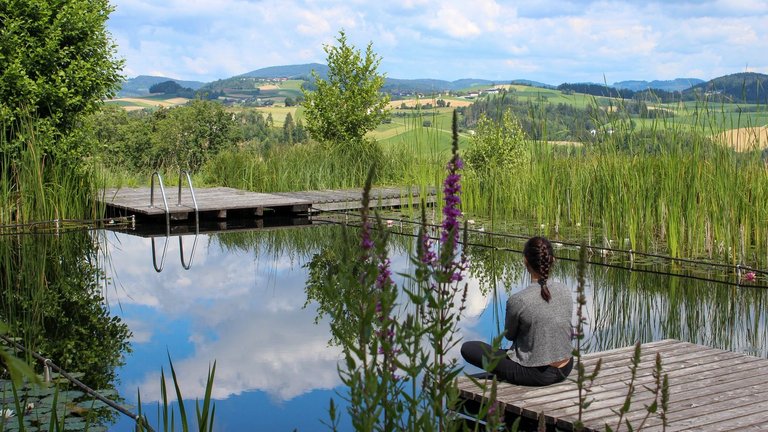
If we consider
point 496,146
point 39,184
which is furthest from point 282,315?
point 496,146

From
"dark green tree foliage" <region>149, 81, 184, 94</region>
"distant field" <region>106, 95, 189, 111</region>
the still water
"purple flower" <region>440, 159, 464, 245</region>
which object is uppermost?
"dark green tree foliage" <region>149, 81, 184, 94</region>

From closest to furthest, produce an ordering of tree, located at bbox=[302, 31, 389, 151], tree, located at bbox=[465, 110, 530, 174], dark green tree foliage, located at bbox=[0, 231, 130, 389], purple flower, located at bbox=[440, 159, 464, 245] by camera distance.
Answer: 1. purple flower, located at bbox=[440, 159, 464, 245]
2. dark green tree foliage, located at bbox=[0, 231, 130, 389]
3. tree, located at bbox=[465, 110, 530, 174]
4. tree, located at bbox=[302, 31, 389, 151]

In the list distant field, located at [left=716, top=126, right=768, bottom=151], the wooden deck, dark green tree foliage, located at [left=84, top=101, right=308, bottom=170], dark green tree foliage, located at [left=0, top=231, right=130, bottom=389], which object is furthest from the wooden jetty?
dark green tree foliage, located at [left=84, top=101, right=308, bottom=170]

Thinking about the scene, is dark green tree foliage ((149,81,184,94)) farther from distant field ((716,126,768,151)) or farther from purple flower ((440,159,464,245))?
purple flower ((440,159,464,245))

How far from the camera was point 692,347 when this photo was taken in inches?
218

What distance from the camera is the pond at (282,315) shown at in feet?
18.2

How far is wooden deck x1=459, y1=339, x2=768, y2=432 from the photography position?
417cm

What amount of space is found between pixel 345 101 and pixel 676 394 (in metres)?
13.9

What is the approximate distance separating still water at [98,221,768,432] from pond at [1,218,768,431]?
0.01 metres

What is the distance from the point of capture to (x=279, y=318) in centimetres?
740

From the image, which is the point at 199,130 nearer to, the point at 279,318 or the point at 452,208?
the point at 279,318

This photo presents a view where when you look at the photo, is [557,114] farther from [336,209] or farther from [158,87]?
[158,87]

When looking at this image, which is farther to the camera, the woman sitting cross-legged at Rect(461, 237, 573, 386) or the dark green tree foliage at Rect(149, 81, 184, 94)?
the dark green tree foliage at Rect(149, 81, 184, 94)

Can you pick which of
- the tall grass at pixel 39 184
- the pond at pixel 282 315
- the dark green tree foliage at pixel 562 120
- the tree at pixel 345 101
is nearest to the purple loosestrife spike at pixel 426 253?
the pond at pixel 282 315
